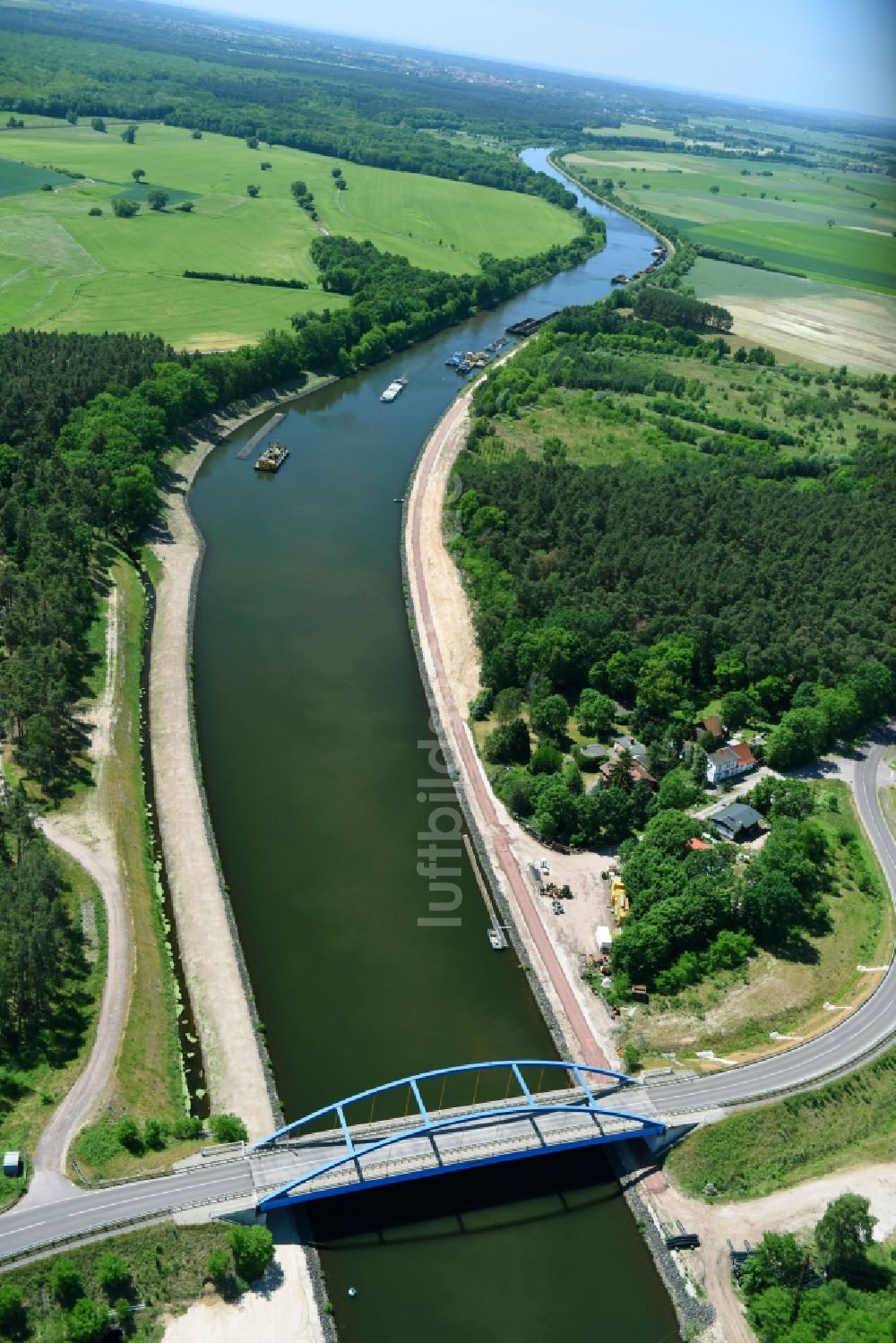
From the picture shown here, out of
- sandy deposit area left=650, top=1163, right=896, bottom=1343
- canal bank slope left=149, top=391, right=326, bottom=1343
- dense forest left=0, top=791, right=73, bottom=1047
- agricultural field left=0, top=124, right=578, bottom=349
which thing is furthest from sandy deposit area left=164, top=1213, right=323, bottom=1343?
agricultural field left=0, top=124, right=578, bottom=349

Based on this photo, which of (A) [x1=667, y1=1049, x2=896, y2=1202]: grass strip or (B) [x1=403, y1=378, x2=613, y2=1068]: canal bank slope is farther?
(B) [x1=403, y1=378, x2=613, y2=1068]: canal bank slope

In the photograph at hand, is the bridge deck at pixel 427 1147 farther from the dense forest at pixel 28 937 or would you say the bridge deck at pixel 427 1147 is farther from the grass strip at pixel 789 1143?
the dense forest at pixel 28 937

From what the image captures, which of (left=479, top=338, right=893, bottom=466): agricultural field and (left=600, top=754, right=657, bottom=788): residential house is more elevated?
(left=479, top=338, right=893, bottom=466): agricultural field

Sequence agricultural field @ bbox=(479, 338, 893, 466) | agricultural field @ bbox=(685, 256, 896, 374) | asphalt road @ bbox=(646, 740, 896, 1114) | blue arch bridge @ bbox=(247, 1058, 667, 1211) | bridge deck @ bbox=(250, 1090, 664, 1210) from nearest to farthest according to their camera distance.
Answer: bridge deck @ bbox=(250, 1090, 664, 1210), blue arch bridge @ bbox=(247, 1058, 667, 1211), asphalt road @ bbox=(646, 740, 896, 1114), agricultural field @ bbox=(479, 338, 893, 466), agricultural field @ bbox=(685, 256, 896, 374)

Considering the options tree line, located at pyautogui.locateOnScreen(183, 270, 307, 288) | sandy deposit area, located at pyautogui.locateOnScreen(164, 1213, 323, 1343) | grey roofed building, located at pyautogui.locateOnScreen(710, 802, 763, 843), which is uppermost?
tree line, located at pyautogui.locateOnScreen(183, 270, 307, 288)

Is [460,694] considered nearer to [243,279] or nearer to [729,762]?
[729,762]

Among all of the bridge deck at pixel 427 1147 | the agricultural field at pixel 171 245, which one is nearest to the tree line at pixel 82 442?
the agricultural field at pixel 171 245

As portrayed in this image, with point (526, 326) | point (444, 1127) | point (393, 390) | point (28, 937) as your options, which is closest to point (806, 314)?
point (526, 326)

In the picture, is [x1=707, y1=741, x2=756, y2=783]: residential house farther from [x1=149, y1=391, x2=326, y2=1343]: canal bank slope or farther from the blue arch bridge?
[x1=149, y1=391, x2=326, y2=1343]: canal bank slope
